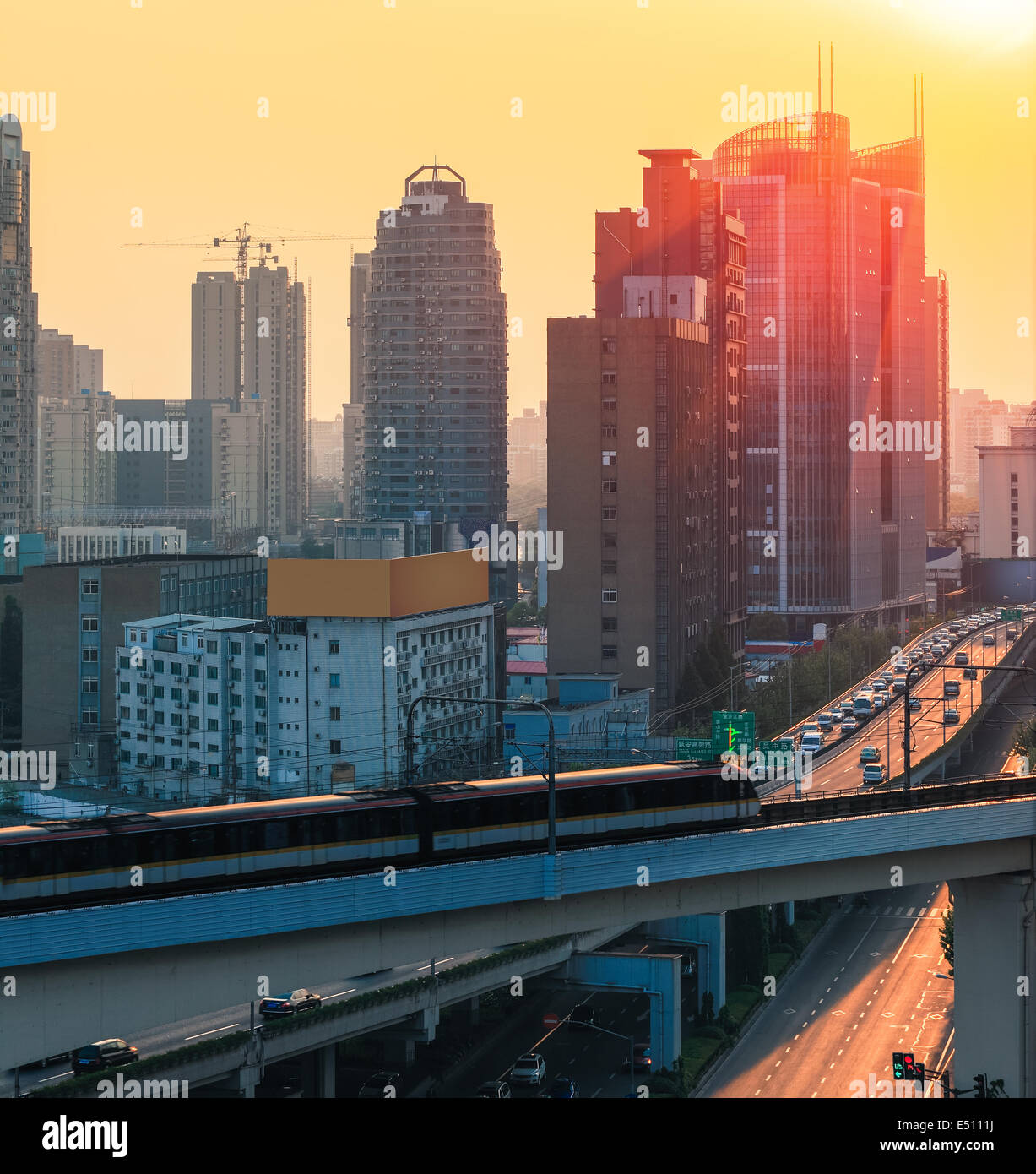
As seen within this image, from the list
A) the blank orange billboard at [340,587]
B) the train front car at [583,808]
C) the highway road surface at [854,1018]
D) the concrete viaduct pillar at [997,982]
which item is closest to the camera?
the train front car at [583,808]

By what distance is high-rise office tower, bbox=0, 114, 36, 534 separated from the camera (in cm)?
10006

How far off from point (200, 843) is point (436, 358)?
107617 mm

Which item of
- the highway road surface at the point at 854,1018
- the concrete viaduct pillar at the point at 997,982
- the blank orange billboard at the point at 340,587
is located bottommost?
the highway road surface at the point at 854,1018

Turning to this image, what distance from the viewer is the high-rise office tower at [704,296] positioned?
74.2 meters

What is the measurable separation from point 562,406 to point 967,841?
4185 cm

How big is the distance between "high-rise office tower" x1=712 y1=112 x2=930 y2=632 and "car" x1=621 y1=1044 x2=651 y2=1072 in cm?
6801

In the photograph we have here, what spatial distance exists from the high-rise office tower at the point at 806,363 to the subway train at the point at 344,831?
7551cm

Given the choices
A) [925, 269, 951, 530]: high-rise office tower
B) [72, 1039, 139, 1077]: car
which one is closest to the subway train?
[72, 1039, 139, 1077]: car

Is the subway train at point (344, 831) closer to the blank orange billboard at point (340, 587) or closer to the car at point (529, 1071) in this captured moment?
the car at point (529, 1071)

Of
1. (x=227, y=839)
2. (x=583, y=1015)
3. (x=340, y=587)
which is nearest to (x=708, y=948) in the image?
(x=583, y=1015)

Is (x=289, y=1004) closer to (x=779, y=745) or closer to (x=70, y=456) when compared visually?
(x=779, y=745)

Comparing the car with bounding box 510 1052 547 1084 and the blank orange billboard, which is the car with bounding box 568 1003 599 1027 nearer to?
the car with bounding box 510 1052 547 1084

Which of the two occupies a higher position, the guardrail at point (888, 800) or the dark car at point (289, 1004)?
the guardrail at point (888, 800)

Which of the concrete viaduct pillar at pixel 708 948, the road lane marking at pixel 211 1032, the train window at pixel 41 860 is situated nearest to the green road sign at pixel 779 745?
the concrete viaduct pillar at pixel 708 948
